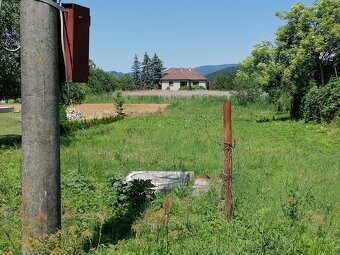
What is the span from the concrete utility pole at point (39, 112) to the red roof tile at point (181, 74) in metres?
98.5

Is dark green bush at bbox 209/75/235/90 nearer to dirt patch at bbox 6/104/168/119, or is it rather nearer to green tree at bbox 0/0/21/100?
dirt patch at bbox 6/104/168/119

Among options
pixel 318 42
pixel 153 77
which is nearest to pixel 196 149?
pixel 318 42

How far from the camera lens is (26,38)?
270 cm

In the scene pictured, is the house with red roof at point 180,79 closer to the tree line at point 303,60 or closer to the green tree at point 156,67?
the green tree at point 156,67

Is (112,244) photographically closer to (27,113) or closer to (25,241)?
(25,241)

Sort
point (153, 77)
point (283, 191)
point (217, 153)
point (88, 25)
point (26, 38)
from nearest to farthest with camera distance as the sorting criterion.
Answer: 1. point (26, 38)
2. point (88, 25)
3. point (283, 191)
4. point (217, 153)
5. point (153, 77)

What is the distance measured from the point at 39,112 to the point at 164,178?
5357 millimetres

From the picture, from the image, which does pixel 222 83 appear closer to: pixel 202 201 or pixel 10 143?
pixel 10 143

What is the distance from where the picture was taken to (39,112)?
2.72 m

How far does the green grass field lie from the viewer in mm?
4148

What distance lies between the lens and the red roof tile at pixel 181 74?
101062 mm

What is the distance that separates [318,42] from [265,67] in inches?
143

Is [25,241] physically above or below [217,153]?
above

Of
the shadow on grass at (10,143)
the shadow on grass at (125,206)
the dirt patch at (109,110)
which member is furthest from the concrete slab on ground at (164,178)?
the dirt patch at (109,110)
